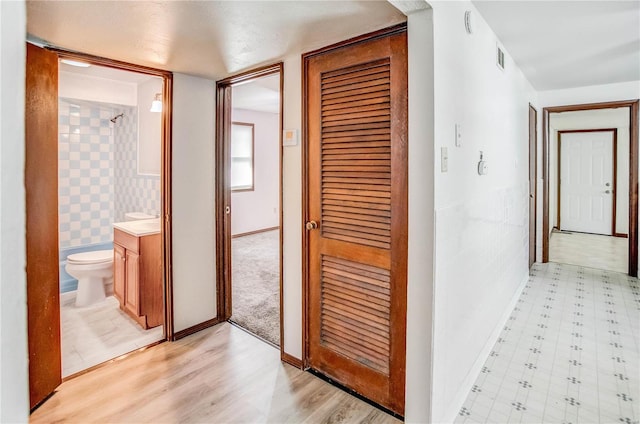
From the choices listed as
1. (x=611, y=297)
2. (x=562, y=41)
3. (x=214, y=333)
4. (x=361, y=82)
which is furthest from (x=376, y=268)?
(x=611, y=297)

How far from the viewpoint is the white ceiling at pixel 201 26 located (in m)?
1.56

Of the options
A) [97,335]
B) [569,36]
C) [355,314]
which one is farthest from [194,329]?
[569,36]

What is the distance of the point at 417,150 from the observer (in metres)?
1.62

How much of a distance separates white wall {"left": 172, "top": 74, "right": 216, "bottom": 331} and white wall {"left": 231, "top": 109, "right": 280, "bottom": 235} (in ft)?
11.4

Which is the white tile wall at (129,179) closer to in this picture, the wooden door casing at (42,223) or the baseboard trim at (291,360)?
the wooden door casing at (42,223)

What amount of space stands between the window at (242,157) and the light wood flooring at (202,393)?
13.8 feet

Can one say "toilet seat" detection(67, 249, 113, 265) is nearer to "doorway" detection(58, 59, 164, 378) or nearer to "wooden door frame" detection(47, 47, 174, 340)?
"doorway" detection(58, 59, 164, 378)

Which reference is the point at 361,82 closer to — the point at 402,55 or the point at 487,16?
the point at 402,55

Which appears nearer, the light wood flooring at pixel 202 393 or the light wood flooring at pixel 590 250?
the light wood flooring at pixel 202 393

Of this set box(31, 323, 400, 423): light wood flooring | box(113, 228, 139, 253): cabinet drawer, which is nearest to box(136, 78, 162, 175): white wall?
box(113, 228, 139, 253): cabinet drawer

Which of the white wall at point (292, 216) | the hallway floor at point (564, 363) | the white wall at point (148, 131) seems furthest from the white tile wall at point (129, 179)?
the hallway floor at point (564, 363)

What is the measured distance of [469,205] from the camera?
6.62 feet

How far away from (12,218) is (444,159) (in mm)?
1579

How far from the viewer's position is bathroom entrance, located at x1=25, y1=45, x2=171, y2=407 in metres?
1.93
